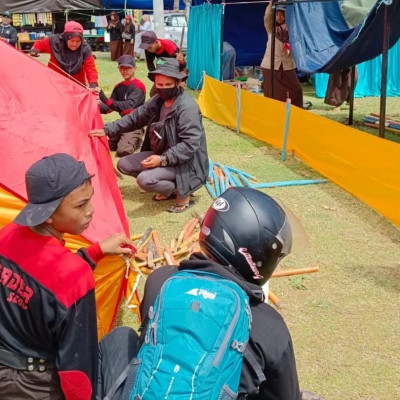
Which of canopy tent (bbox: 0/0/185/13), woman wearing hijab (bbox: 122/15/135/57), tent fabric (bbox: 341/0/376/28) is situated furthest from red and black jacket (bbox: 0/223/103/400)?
woman wearing hijab (bbox: 122/15/135/57)

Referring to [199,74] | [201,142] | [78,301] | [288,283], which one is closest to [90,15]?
[199,74]

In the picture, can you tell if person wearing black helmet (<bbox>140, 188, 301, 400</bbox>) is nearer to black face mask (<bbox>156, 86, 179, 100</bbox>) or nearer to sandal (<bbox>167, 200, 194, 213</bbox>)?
black face mask (<bbox>156, 86, 179, 100</bbox>)

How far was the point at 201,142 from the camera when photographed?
5.35m

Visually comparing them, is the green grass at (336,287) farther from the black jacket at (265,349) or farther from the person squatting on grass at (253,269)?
the black jacket at (265,349)

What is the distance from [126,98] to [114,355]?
5.03m

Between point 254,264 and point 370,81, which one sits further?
point 370,81

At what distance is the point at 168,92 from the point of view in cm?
513

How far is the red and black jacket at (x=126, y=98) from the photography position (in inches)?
264

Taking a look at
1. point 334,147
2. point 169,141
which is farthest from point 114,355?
point 334,147

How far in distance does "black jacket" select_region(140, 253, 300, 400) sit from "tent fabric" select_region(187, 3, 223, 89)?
10601mm

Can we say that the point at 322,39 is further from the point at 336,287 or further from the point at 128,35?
the point at 128,35

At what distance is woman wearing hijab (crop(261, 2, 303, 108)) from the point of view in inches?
366

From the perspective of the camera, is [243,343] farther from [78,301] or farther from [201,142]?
[201,142]

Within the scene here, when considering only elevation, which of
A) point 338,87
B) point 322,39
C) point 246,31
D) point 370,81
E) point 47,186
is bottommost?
point 370,81
